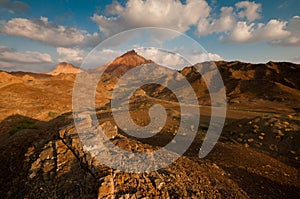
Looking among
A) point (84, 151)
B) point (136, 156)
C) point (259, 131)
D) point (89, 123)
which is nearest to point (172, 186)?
point (136, 156)

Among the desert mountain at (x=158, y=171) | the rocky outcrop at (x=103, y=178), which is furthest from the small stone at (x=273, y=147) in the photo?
the rocky outcrop at (x=103, y=178)

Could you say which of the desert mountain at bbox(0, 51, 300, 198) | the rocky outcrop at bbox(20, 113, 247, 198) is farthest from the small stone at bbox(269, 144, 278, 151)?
the rocky outcrop at bbox(20, 113, 247, 198)

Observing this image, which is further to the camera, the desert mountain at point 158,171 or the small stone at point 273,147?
the small stone at point 273,147

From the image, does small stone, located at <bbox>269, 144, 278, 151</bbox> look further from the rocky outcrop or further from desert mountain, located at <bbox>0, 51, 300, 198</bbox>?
the rocky outcrop

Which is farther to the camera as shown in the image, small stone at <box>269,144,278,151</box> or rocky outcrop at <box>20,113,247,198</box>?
small stone at <box>269,144,278,151</box>

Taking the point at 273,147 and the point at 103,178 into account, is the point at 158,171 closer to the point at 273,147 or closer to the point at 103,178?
the point at 103,178

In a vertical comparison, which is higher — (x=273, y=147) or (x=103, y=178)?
(x=103, y=178)

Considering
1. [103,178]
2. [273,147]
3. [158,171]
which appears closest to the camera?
[103,178]

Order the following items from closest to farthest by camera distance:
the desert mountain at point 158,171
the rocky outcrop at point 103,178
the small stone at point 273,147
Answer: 1. the rocky outcrop at point 103,178
2. the desert mountain at point 158,171
3. the small stone at point 273,147

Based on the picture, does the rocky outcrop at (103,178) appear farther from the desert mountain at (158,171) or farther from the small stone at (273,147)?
the small stone at (273,147)

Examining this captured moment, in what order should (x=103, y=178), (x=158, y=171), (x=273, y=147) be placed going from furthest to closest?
1. (x=273, y=147)
2. (x=158, y=171)
3. (x=103, y=178)

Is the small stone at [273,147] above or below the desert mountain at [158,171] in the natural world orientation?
below

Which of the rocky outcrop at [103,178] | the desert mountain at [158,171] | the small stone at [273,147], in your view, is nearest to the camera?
the rocky outcrop at [103,178]

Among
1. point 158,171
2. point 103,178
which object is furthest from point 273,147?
point 103,178
